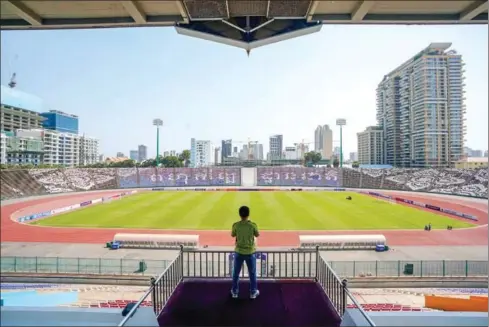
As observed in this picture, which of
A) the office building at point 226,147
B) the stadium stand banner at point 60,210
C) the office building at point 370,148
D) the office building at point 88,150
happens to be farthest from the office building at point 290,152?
the stadium stand banner at point 60,210

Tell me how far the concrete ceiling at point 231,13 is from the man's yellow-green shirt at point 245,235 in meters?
2.29

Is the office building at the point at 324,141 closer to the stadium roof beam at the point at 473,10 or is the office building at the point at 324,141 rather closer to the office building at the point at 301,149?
the office building at the point at 301,149

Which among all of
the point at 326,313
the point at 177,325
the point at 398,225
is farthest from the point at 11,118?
the point at 398,225

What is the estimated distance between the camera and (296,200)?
27.8 meters

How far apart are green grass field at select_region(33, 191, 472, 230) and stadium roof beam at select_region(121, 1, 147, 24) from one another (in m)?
14.7

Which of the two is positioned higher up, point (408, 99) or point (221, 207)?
point (408, 99)

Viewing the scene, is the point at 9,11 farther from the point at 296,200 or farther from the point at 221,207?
the point at 296,200

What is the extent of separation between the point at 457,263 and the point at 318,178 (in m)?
34.9

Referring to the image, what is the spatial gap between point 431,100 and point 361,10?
328 inches

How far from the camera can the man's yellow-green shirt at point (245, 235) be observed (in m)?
3.69

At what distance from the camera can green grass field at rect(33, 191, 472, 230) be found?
17.7m

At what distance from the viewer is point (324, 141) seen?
88.5 meters

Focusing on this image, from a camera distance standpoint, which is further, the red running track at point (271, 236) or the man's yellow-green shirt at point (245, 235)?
the red running track at point (271, 236)

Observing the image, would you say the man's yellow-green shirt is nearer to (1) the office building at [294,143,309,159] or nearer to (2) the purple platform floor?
(2) the purple platform floor
